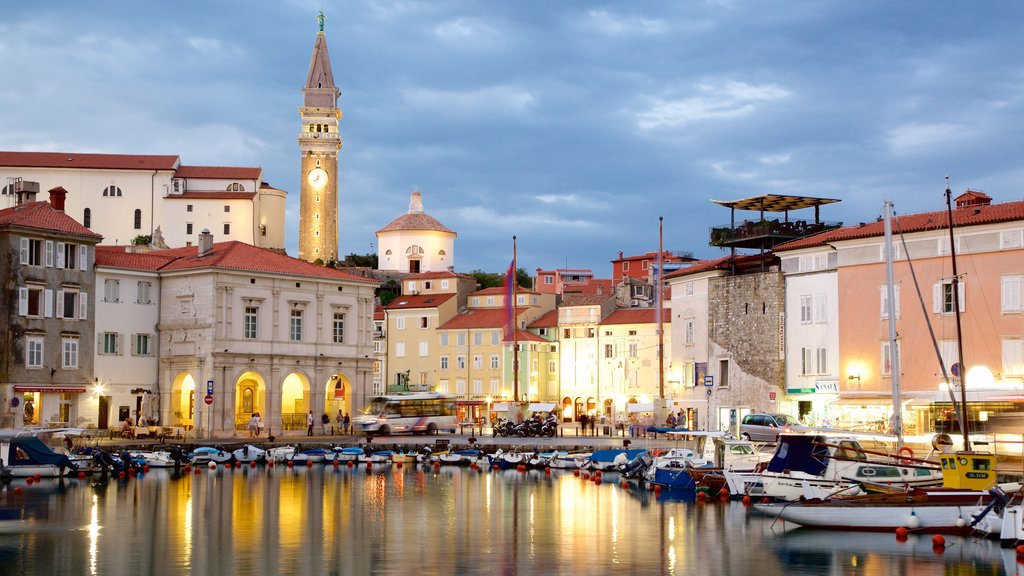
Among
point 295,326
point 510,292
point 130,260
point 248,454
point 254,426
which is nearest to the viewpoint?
point 248,454

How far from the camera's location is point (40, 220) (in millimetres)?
72625

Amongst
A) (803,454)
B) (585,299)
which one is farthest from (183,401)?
(803,454)

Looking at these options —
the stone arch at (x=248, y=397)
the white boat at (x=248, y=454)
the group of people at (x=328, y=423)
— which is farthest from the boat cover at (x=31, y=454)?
the group of people at (x=328, y=423)

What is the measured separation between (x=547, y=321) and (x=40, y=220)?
5032 cm

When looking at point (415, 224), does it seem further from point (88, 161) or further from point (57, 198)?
point (57, 198)

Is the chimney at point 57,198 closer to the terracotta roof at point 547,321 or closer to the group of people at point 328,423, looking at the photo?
the group of people at point 328,423

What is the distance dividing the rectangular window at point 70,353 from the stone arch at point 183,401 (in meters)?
6.57

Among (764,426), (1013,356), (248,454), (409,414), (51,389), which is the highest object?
(1013,356)

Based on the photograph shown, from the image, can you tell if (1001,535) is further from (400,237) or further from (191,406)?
(400,237)

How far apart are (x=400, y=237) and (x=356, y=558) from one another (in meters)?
125

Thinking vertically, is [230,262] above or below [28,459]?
above

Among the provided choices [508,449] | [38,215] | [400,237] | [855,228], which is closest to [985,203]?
[855,228]

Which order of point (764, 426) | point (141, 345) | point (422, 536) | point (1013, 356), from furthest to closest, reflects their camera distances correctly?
point (141, 345), point (764, 426), point (1013, 356), point (422, 536)

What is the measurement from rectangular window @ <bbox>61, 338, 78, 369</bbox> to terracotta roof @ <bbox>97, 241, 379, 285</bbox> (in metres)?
5.79
